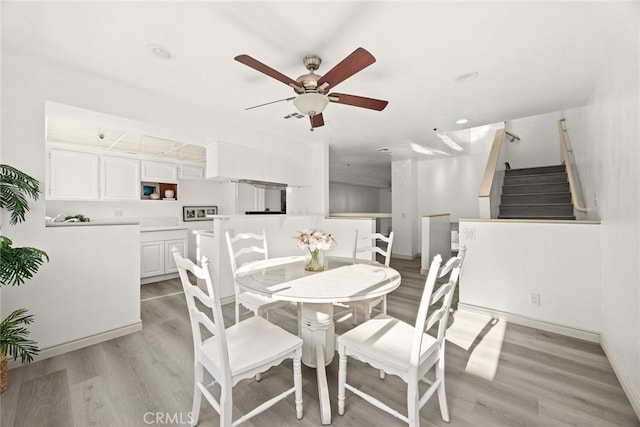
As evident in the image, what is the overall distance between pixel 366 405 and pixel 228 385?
920 mm

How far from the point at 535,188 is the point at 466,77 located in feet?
12.2

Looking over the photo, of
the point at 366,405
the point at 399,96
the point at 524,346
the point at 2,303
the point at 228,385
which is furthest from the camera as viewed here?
the point at 399,96

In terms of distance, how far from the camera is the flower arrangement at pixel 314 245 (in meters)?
2.02

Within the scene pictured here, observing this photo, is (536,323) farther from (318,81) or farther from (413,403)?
(318,81)

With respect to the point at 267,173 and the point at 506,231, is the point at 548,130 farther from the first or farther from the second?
the point at 267,173

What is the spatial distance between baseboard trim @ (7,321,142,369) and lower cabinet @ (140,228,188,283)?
2.00 meters

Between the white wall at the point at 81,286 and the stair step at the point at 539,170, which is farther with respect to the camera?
the stair step at the point at 539,170

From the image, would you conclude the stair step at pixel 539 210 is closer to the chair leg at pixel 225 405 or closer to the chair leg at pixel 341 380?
the chair leg at pixel 341 380

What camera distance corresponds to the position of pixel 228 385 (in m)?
1.30

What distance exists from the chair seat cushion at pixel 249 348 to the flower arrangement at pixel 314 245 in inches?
22.2

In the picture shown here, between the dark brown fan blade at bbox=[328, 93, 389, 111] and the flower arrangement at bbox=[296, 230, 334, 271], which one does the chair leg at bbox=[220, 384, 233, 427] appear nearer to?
the flower arrangement at bbox=[296, 230, 334, 271]

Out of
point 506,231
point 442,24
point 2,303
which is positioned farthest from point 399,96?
point 2,303

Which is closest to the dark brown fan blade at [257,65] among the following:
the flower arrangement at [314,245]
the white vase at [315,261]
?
the flower arrangement at [314,245]

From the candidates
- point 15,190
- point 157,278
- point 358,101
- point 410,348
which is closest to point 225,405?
point 410,348
